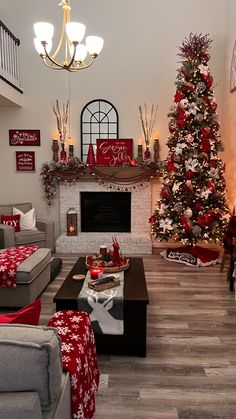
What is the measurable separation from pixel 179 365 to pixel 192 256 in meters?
2.87

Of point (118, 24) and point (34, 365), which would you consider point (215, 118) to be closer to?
point (118, 24)

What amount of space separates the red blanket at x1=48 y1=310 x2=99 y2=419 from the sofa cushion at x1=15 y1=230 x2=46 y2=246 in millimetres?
3356

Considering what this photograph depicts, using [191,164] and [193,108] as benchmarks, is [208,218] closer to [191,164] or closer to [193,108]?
[191,164]

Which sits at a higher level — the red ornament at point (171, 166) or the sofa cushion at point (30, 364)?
the red ornament at point (171, 166)

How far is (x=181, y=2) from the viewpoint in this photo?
605 centimetres

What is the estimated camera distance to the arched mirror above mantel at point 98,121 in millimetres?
6367

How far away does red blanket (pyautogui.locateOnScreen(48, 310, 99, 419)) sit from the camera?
5.92 ft

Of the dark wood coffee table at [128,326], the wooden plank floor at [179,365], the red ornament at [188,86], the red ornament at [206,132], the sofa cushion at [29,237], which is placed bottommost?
the wooden plank floor at [179,365]

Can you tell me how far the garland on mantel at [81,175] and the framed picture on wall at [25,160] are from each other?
0.28m

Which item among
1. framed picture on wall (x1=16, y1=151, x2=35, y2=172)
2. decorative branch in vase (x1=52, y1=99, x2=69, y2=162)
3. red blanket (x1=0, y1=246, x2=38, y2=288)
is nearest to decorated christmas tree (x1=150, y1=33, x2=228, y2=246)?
decorative branch in vase (x1=52, y1=99, x2=69, y2=162)

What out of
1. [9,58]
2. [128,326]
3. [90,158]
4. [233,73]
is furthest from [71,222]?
[233,73]

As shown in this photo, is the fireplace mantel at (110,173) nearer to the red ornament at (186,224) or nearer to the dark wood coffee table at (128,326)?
the red ornament at (186,224)

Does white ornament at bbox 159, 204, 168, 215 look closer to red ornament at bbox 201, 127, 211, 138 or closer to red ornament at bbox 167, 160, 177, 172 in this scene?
red ornament at bbox 167, 160, 177, 172

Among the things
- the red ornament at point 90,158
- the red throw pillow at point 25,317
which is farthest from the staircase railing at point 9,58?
the red throw pillow at point 25,317
